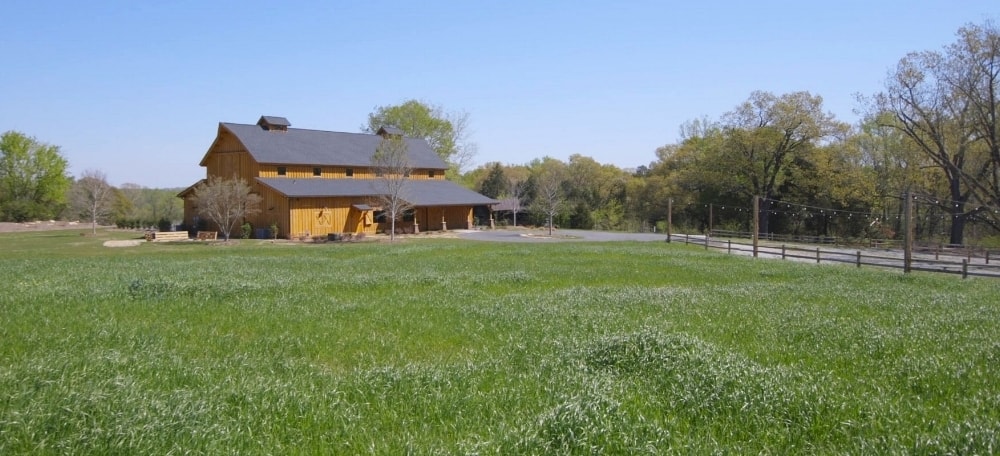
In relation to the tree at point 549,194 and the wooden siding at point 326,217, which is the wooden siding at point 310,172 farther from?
the tree at point 549,194

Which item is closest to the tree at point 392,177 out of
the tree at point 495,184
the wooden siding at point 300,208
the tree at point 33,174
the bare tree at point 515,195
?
the wooden siding at point 300,208

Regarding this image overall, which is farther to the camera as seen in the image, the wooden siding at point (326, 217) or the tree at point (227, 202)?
the wooden siding at point (326, 217)

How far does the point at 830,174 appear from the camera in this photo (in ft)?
187

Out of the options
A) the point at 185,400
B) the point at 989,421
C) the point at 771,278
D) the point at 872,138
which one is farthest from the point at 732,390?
the point at 872,138

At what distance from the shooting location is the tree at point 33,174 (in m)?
81.1

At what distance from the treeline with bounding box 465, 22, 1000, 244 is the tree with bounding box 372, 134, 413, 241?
16888 millimetres

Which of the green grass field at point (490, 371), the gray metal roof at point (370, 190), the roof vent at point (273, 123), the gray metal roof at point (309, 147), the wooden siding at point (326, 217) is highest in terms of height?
the roof vent at point (273, 123)

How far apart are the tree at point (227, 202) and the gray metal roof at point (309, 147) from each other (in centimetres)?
415

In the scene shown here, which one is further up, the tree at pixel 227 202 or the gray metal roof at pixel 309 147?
the gray metal roof at pixel 309 147

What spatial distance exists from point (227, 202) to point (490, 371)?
44884mm

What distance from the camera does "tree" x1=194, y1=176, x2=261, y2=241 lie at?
155 ft

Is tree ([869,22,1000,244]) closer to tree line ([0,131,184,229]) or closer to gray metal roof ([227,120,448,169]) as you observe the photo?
gray metal roof ([227,120,448,169])

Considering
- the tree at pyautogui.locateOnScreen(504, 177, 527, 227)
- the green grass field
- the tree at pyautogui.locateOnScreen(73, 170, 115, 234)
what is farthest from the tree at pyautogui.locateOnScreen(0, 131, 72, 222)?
the green grass field

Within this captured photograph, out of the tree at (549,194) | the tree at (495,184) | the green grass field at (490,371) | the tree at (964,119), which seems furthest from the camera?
the tree at (495,184)
